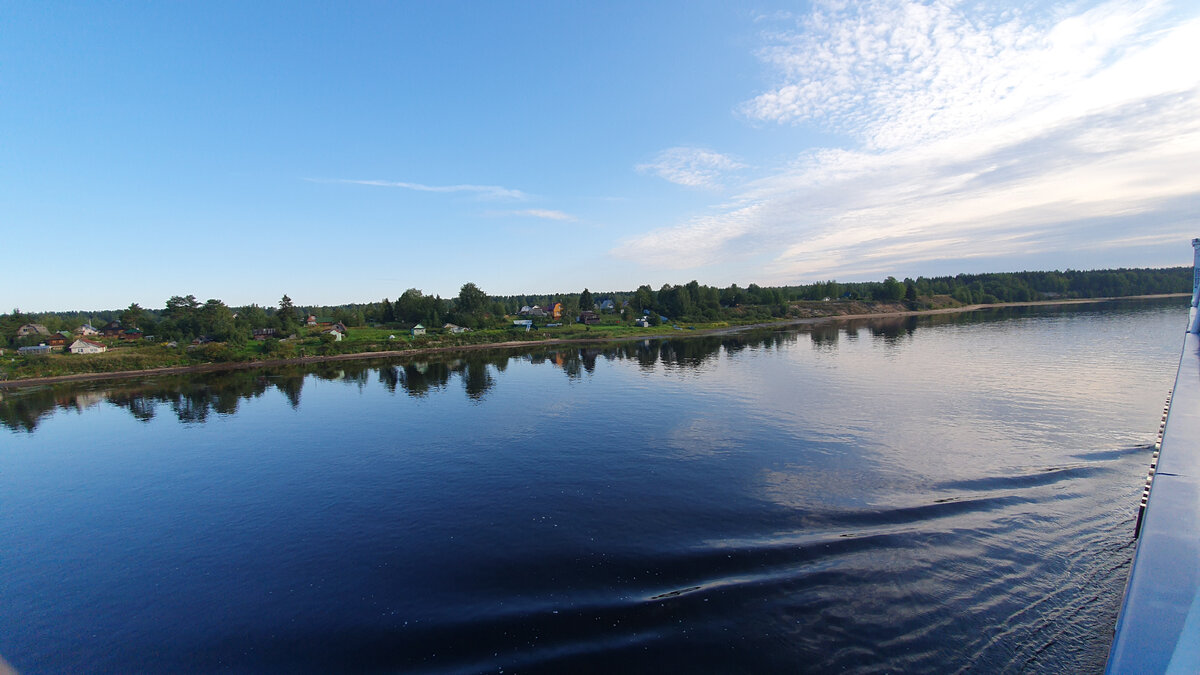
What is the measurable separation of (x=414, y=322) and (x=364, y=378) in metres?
65.4

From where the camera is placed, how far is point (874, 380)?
1832 inches

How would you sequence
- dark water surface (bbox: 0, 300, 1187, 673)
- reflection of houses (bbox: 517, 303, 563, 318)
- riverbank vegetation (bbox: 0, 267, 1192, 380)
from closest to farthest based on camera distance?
dark water surface (bbox: 0, 300, 1187, 673), riverbank vegetation (bbox: 0, 267, 1192, 380), reflection of houses (bbox: 517, 303, 563, 318)

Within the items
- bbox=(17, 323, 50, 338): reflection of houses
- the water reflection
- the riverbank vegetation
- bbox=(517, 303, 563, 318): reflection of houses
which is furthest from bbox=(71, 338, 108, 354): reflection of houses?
bbox=(517, 303, 563, 318): reflection of houses

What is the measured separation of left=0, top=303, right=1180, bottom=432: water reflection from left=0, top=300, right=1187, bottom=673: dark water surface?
Answer: 502 inches

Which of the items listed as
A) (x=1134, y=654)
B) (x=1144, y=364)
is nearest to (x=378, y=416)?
(x=1134, y=654)

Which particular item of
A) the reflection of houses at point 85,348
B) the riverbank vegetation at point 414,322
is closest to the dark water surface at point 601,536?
the riverbank vegetation at point 414,322

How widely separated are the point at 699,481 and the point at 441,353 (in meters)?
88.0

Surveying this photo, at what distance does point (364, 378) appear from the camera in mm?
68062

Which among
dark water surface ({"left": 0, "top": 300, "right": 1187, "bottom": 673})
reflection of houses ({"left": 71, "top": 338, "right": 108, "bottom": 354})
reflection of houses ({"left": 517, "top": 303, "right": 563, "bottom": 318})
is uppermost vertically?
reflection of houses ({"left": 517, "top": 303, "right": 563, "bottom": 318})

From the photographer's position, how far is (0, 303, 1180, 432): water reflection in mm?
51781

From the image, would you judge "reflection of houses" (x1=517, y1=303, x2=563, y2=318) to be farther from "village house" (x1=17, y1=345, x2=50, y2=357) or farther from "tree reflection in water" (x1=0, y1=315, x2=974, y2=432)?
"village house" (x1=17, y1=345, x2=50, y2=357)

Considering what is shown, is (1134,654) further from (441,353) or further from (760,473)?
(441,353)

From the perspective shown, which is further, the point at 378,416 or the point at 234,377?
the point at 234,377

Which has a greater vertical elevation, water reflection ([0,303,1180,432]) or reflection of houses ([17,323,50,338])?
reflection of houses ([17,323,50,338])
